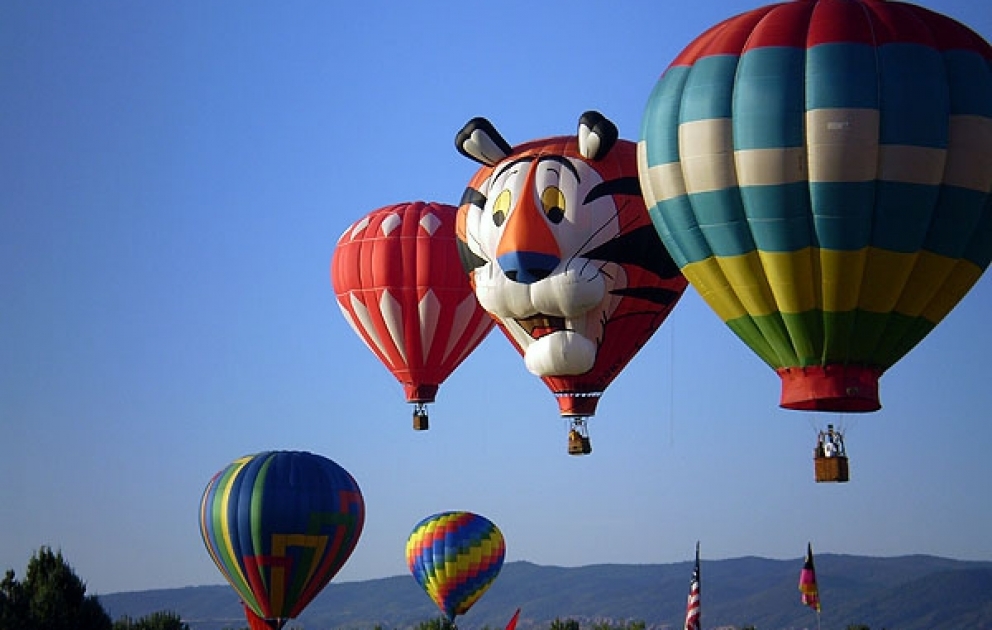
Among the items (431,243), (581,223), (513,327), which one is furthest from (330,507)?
(581,223)

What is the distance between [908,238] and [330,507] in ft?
67.2

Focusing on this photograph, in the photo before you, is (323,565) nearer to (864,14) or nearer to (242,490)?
(242,490)

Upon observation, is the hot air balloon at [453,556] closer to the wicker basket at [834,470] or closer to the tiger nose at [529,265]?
the tiger nose at [529,265]

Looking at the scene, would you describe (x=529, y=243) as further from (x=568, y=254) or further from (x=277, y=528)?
(x=277, y=528)

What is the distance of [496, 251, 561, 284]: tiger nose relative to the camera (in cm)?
3309

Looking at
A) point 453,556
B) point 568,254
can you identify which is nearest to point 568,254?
point 568,254

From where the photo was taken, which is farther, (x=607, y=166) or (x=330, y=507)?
(x=330, y=507)

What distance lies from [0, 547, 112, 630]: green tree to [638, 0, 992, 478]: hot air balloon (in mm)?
18124

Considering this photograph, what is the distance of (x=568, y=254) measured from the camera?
33.2 metres

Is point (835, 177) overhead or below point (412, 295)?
below

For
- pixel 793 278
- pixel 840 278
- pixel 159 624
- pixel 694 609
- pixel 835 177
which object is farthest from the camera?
pixel 159 624

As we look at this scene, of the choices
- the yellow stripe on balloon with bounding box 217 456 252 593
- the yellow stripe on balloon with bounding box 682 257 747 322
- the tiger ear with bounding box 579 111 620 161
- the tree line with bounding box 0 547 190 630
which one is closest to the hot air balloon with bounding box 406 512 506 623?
the yellow stripe on balloon with bounding box 217 456 252 593

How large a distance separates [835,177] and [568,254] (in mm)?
8104

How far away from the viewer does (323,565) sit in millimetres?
43000
